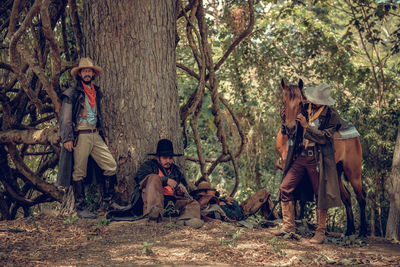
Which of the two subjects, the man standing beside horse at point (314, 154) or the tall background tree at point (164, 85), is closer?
the man standing beside horse at point (314, 154)

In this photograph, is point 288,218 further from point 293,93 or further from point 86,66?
point 86,66

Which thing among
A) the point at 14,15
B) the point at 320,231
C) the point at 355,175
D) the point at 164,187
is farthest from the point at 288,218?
the point at 14,15

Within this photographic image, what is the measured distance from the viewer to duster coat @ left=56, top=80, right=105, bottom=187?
6.74m

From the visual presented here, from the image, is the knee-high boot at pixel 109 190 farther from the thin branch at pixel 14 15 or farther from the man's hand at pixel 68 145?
the thin branch at pixel 14 15

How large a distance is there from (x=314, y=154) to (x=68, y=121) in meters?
2.90

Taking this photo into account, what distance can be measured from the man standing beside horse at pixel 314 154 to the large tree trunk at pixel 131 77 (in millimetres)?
1647

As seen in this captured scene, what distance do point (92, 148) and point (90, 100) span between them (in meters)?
0.59

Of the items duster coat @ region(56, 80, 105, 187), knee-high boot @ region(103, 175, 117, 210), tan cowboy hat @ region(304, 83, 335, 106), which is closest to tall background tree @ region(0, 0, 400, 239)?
knee-high boot @ region(103, 175, 117, 210)

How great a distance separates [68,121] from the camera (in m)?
6.73

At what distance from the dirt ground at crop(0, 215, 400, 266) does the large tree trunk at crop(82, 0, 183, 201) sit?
1.06 m

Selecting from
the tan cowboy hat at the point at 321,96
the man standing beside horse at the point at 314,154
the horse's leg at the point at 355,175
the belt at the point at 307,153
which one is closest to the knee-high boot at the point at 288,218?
the man standing beside horse at the point at 314,154

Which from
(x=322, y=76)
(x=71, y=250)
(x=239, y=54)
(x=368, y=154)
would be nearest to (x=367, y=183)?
(x=368, y=154)

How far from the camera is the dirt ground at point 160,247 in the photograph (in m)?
5.08

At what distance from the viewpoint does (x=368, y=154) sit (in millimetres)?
10109
